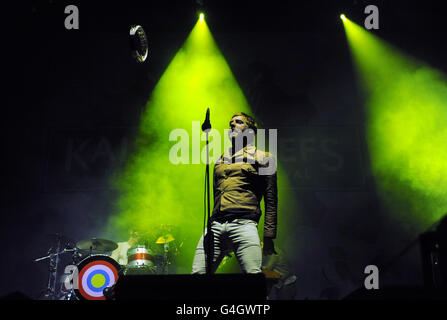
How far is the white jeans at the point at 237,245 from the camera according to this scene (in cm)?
355

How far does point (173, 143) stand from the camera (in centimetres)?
694

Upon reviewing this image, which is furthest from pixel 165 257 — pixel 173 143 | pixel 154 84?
pixel 154 84

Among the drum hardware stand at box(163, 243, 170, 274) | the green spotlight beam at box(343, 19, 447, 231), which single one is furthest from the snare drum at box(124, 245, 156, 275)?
the green spotlight beam at box(343, 19, 447, 231)

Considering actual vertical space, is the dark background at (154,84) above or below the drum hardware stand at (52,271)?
above

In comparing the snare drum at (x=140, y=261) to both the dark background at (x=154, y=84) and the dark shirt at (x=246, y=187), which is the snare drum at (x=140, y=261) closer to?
the dark background at (x=154, y=84)

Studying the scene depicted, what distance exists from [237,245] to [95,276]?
99.2 inches

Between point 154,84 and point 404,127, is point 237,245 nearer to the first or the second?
point 154,84

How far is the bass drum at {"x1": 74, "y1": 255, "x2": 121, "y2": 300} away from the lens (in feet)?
17.3

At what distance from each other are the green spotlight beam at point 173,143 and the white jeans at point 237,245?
2773mm

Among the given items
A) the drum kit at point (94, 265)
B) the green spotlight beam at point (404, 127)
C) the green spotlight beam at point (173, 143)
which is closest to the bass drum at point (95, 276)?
the drum kit at point (94, 265)

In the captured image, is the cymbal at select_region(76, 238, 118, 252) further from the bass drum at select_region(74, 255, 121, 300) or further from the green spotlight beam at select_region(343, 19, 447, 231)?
the green spotlight beam at select_region(343, 19, 447, 231)

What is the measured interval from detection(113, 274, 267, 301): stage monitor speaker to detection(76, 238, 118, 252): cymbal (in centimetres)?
341
